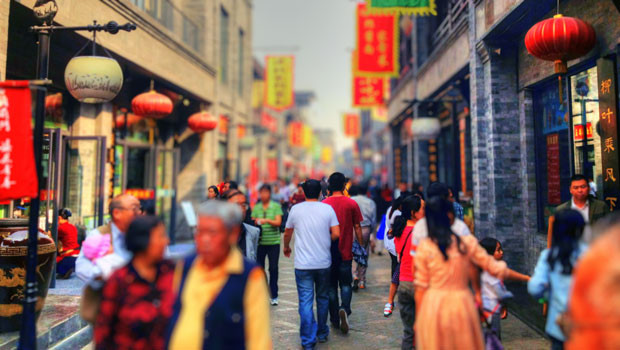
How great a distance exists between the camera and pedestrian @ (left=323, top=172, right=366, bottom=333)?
18.0ft

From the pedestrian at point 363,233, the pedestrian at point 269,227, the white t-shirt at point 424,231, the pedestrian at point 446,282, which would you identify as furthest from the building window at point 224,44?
the pedestrian at point 446,282

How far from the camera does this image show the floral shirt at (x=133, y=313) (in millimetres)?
2492

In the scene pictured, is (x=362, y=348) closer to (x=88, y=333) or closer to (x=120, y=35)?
(x=88, y=333)

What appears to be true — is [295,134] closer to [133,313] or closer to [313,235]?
[313,235]

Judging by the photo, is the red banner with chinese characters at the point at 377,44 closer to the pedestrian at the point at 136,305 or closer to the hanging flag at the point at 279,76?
the hanging flag at the point at 279,76

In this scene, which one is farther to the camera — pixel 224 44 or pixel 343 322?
pixel 224 44

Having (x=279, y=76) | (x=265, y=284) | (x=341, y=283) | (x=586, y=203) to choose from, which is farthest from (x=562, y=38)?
(x=279, y=76)

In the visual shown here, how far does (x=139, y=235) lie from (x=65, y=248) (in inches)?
258

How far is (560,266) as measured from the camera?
9.38 ft

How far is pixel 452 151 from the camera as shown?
12.9 m

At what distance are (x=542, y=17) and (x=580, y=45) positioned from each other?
92.2 inches

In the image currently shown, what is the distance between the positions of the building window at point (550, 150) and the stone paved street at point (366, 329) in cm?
231

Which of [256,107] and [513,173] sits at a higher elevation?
[256,107]

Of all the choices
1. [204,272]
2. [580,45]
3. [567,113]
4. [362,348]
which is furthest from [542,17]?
[204,272]
